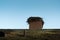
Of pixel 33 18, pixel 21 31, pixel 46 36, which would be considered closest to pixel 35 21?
pixel 33 18

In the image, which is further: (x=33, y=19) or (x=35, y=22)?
(x=33, y=19)

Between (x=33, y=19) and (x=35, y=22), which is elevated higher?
(x=33, y=19)

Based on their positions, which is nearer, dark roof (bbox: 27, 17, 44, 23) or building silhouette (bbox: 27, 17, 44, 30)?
building silhouette (bbox: 27, 17, 44, 30)

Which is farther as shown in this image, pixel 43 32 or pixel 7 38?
pixel 43 32

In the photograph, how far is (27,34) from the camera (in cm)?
592

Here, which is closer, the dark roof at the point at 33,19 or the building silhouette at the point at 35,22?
the building silhouette at the point at 35,22

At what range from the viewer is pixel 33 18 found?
804 cm

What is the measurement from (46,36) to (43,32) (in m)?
0.46

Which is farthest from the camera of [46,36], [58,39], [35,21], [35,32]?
[35,21]

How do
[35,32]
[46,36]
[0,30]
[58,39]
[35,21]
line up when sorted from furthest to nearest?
[35,21] < [0,30] < [35,32] < [46,36] < [58,39]

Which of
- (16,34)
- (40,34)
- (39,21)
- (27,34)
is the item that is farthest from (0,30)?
(39,21)

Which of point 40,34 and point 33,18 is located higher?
point 33,18

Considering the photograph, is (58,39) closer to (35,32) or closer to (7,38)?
(35,32)

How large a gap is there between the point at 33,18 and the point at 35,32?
2104mm
